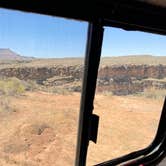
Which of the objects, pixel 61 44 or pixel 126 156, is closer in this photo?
pixel 61 44

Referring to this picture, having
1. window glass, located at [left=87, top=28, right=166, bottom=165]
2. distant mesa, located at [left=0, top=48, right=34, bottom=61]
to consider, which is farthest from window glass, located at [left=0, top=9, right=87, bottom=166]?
window glass, located at [left=87, top=28, right=166, bottom=165]

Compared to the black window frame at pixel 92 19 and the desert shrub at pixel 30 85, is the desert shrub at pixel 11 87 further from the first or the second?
the black window frame at pixel 92 19

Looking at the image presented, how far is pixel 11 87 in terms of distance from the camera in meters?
1.32

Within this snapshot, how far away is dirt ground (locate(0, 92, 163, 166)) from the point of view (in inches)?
55.3

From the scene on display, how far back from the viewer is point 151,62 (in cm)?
198

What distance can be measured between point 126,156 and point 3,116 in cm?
125

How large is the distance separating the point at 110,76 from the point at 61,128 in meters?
0.45

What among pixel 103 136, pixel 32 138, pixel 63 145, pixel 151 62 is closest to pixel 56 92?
pixel 32 138

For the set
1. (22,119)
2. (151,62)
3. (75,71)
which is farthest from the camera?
(151,62)

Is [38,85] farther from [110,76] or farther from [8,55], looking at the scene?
[110,76]

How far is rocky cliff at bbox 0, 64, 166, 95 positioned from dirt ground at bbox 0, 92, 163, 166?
→ 0.07 m

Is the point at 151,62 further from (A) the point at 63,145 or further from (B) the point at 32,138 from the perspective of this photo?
(B) the point at 32,138

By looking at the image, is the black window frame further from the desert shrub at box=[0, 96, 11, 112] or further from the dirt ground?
the desert shrub at box=[0, 96, 11, 112]

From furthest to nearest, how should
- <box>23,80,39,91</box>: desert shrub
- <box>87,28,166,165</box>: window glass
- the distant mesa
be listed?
1. <box>87,28,166,165</box>: window glass
2. <box>23,80,39,91</box>: desert shrub
3. the distant mesa
